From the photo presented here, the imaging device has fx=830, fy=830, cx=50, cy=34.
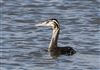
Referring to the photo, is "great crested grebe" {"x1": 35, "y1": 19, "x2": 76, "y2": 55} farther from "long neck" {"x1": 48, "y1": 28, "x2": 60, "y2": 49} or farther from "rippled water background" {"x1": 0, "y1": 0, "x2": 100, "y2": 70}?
"rippled water background" {"x1": 0, "y1": 0, "x2": 100, "y2": 70}

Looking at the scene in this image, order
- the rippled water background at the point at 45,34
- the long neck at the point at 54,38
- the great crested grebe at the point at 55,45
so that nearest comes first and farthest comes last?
1. the rippled water background at the point at 45,34
2. the great crested grebe at the point at 55,45
3. the long neck at the point at 54,38

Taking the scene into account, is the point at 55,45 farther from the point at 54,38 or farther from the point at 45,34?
the point at 45,34

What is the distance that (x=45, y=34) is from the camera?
74.8 feet

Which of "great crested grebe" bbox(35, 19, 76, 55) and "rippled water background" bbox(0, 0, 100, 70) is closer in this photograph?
"rippled water background" bbox(0, 0, 100, 70)

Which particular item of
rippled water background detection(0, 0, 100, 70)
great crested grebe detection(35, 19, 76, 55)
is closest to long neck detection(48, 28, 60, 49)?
great crested grebe detection(35, 19, 76, 55)

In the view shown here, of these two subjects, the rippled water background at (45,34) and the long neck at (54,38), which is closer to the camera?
the rippled water background at (45,34)

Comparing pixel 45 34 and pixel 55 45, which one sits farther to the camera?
pixel 45 34

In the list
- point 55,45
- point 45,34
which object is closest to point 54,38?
point 55,45

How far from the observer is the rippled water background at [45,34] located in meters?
19.1

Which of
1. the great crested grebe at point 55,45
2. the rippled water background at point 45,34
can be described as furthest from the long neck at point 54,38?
the rippled water background at point 45,34

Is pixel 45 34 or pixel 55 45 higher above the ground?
pixel 55 45

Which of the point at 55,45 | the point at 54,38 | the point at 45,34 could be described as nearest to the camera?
the point at 55,45

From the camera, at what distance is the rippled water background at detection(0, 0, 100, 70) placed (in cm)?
1911

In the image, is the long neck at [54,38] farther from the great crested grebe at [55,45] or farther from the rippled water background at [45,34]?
the rippled water background at [45,34]
